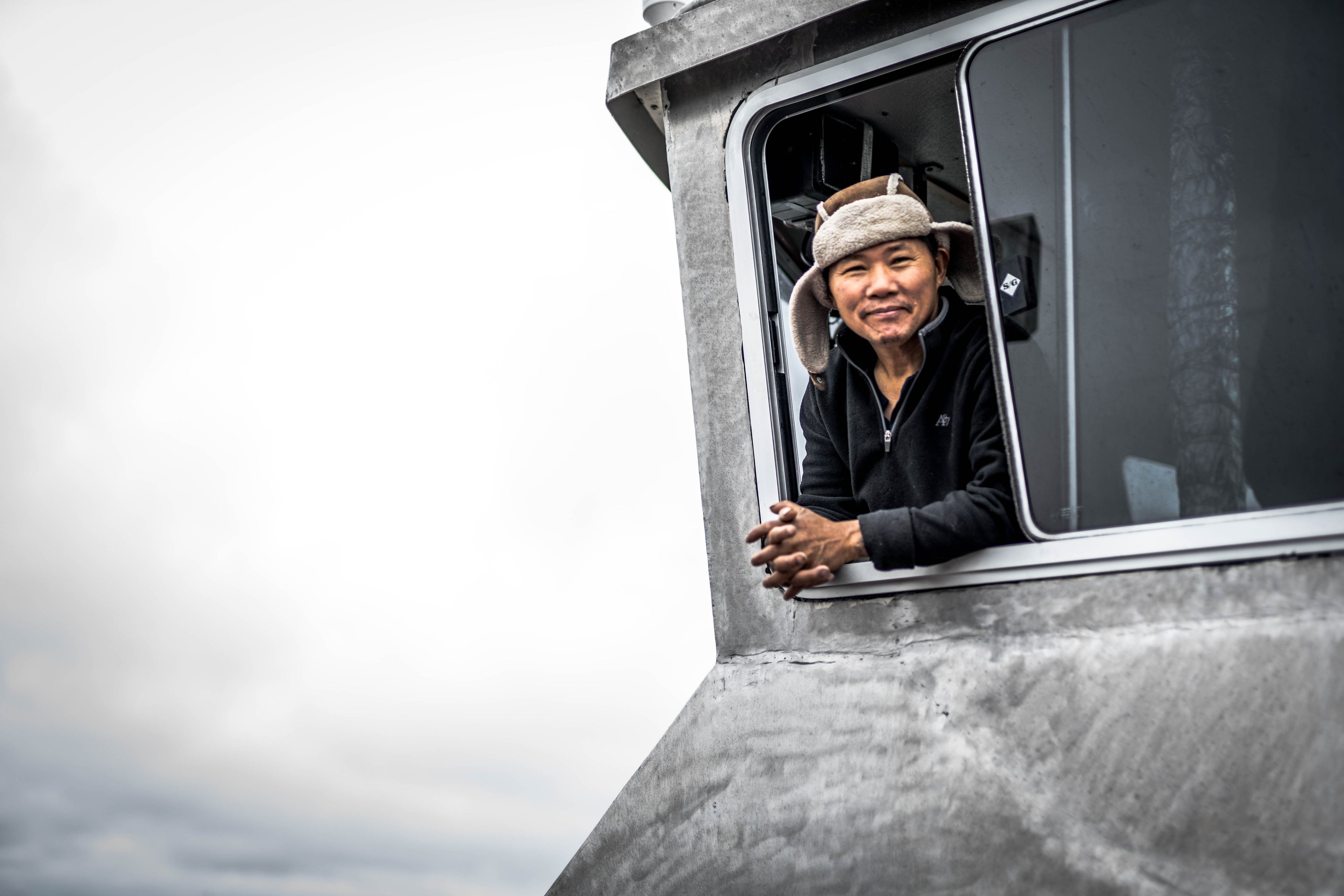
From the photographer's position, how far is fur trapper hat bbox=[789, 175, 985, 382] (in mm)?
2381

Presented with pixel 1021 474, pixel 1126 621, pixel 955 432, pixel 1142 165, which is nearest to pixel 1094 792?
pixel 1126 621

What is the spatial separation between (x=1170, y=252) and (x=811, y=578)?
94cm

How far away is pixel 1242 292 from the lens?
1.94 metres

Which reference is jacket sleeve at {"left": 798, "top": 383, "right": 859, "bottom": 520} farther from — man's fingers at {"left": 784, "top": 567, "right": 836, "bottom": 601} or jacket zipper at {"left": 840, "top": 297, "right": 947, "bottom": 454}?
man's fingers at {"left": 784, "top": 567, "right": 836, "bottom": 601}

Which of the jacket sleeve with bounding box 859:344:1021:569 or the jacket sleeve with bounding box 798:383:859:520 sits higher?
the jacket sleeve with bounding box 798:383:859:520

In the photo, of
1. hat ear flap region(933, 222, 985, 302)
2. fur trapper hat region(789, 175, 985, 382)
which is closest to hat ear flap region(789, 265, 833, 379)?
fur trapper hat region(789, 175, 985, 382)

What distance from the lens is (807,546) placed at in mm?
2238

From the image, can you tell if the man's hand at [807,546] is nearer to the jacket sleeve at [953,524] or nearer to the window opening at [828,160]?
the jacket sleeve at [953,524]

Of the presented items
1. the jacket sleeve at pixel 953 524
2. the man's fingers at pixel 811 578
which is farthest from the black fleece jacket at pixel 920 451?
the man's fingers at pixel 811 578

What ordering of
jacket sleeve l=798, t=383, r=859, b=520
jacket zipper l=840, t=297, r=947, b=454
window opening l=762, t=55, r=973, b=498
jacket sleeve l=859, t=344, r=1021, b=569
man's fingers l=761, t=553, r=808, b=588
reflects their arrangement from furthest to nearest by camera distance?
1. window opening l=762, t=55, r=973, b=498
2. jacket sleeve l=798, t=383, r=859, b=520
3. jacket zipper l=840, t=297, r=947, b=454
4. man's fingers l=761, t=553, r=808, b=588
5. jacket sleeve l=859, t=344, r=1021, b=569

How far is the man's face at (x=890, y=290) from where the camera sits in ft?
7.83

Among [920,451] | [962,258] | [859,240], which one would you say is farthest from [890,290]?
[920,451]

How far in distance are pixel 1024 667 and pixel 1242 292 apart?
0.79 metres

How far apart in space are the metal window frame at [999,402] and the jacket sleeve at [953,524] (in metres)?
0.04
